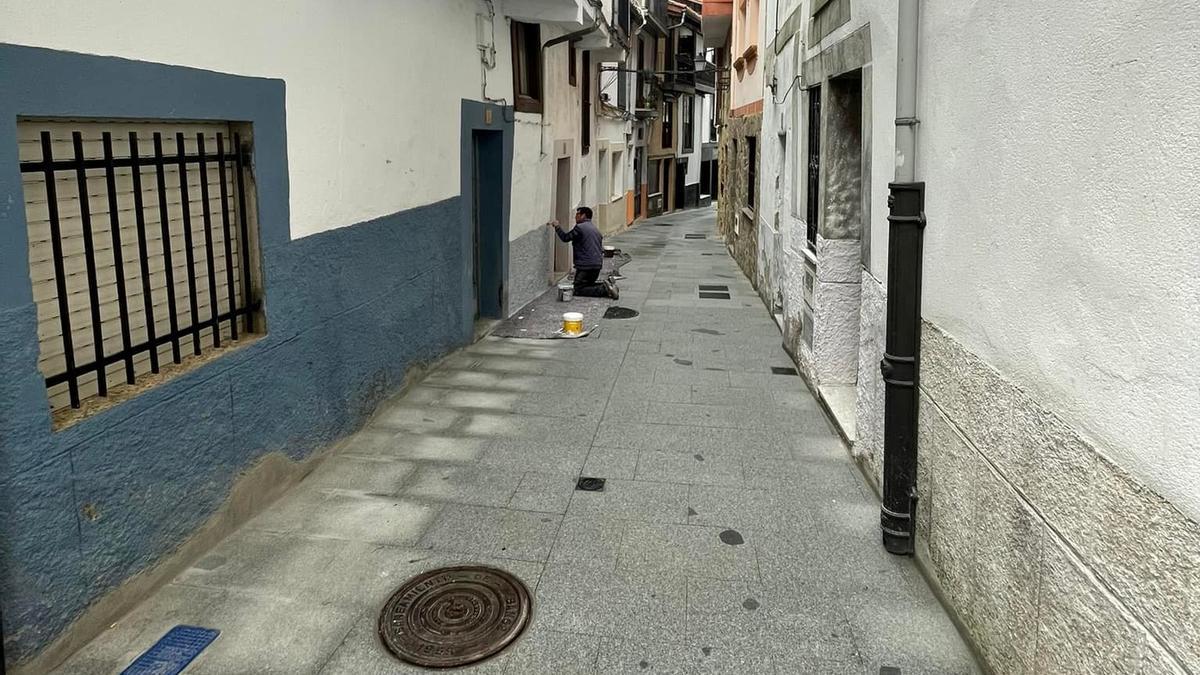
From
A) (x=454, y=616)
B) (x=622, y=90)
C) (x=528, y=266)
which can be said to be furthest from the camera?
(x=622, y=90)

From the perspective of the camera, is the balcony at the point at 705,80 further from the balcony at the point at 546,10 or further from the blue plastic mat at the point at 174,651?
the blue plastic mat at the point at 174,651

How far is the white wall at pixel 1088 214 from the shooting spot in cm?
227

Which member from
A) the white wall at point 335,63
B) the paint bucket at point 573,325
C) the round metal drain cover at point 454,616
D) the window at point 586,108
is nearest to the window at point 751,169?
the window at point 586,108

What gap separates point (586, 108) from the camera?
17.0 m

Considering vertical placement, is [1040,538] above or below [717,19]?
below

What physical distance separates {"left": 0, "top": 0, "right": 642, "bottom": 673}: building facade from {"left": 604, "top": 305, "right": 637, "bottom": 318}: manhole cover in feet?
12.6

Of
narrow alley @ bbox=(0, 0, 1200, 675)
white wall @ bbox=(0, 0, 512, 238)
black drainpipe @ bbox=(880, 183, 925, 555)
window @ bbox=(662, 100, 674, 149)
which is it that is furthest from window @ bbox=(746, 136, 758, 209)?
window @ bbox=(662, 100, 674, 149)

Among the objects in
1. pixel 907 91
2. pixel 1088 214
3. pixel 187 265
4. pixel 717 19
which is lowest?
pixel 187 265

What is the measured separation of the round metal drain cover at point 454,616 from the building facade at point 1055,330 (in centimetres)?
204

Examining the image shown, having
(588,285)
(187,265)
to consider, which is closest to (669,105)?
(588,285)

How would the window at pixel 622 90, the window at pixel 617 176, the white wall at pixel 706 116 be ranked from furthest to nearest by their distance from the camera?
1. the white wall at pixel 706 116
2. the window at pixel 617 176
3. the window at pixel 622 90

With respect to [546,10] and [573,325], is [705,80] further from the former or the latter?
[573,325]

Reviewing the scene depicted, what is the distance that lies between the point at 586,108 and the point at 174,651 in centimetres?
1456

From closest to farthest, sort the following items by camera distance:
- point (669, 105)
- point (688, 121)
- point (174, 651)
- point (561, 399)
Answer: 1. point (174, 651)
2. point (561, 399)
3. point (669, 105)
4. point (688, 121)
